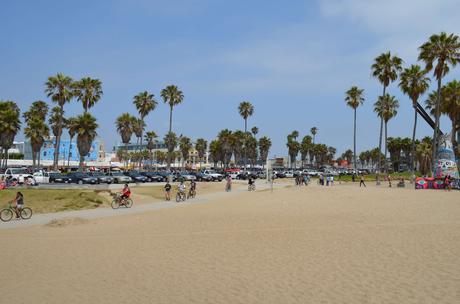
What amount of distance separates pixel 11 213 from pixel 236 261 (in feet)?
43.3

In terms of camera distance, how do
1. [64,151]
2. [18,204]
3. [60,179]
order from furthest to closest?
[64,151], [60,179], [18,204]

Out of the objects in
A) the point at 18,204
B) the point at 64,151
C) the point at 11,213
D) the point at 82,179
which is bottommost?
the point at 11,213

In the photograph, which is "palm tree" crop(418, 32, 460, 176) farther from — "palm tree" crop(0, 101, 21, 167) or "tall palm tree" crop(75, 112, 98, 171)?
"palm tree" crop(0, 101, 21, 167)

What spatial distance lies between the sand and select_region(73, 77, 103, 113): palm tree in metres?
49.1

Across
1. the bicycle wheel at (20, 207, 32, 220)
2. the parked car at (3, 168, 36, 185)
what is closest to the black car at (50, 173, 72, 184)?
the parked car at (3, 168, 36, 185)

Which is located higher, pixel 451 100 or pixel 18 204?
pixel 451 100

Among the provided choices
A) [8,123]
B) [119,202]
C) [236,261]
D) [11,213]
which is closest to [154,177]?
[8,123]

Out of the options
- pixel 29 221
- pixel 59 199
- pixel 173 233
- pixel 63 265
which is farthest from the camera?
pixel 59 199

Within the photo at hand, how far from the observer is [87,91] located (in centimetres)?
6506

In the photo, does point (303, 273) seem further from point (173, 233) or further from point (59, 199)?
point (59, 199)

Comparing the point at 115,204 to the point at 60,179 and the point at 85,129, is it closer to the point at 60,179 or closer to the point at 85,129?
the point at 60,179

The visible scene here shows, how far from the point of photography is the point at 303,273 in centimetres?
977

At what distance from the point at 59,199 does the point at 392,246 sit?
21322mm

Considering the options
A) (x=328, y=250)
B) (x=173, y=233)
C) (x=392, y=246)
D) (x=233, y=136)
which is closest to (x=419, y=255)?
(x=392, y=246)
